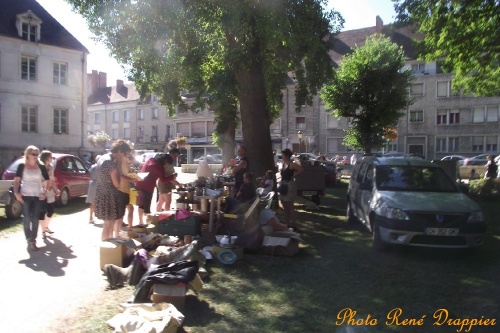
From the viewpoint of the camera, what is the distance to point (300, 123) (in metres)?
52.8

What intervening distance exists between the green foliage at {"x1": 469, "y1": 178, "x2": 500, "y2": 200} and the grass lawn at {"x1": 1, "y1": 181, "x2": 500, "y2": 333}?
8.66 m

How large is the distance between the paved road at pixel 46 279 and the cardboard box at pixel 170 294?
95cm

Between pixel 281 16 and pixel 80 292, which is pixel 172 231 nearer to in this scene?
pixel 80 292

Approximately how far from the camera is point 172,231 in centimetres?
821

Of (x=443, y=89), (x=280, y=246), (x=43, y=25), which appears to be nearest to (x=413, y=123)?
(x=443, y=89)

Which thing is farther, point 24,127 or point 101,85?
point 101,85

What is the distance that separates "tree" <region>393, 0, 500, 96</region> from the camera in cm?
1330

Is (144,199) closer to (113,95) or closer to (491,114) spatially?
(491,114)

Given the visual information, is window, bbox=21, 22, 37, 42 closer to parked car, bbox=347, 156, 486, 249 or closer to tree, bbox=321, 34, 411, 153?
tree, bbox=321, 34, 411, 153

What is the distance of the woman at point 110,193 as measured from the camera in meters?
7.61

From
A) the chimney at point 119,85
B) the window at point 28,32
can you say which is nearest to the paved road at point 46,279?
the window at point 28,32

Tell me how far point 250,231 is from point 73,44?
28.8m

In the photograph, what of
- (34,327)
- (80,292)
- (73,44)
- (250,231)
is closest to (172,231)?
(250,231)

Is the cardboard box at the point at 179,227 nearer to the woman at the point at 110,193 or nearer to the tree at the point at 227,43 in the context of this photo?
the woman at the point at 110,193
